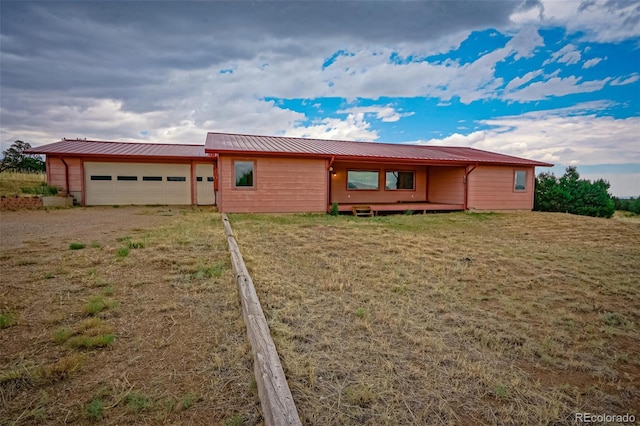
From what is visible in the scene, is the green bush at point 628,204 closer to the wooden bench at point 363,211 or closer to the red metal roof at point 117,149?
the wooden bench at point 363,211

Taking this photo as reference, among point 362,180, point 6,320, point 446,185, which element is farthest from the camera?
point 446,185

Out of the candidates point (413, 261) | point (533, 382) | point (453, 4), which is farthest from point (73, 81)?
point (533, 382)

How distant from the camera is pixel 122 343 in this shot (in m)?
2.51

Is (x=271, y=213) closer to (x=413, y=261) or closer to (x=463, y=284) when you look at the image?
(x=413, y=261)

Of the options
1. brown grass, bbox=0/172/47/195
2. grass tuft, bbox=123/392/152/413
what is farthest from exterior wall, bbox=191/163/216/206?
grass tuft, bbox=123/392/152/413

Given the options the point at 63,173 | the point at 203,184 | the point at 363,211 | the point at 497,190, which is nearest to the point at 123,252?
the point at 363,211

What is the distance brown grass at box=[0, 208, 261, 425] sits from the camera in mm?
1785

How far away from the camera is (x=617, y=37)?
13008mm

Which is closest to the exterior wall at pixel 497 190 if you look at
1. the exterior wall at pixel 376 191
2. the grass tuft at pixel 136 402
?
the exterior wall at pixel 376 191

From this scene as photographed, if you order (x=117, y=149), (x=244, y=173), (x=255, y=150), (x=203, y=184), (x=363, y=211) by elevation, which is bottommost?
(x=363, y=211)

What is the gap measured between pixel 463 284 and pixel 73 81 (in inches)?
855

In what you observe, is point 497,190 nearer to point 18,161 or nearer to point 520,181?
point 520,181

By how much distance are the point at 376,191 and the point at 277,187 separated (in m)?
5.50

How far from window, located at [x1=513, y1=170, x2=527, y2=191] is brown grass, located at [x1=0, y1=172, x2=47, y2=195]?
25151mm
